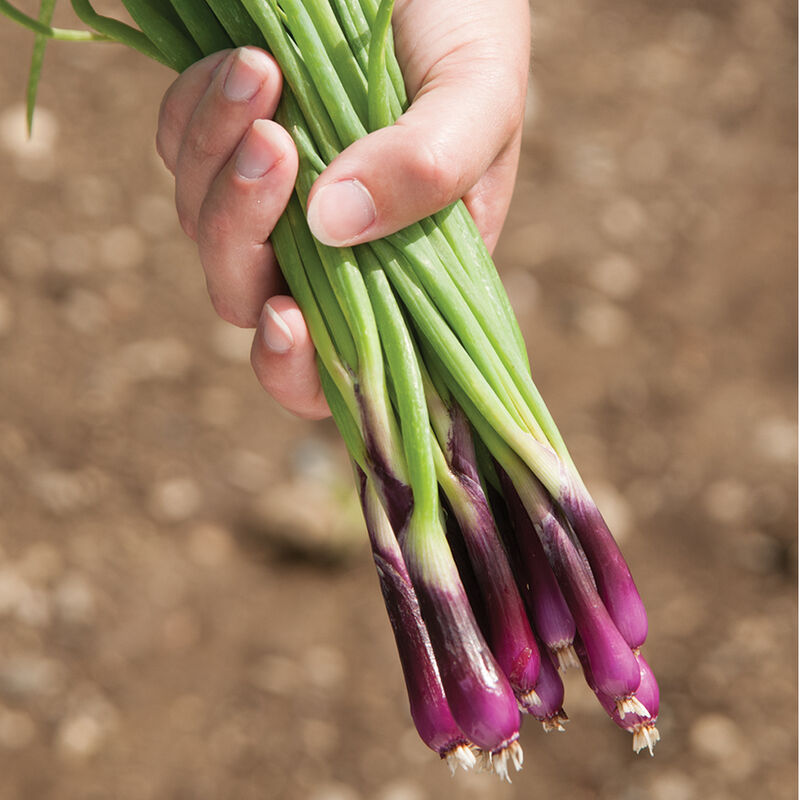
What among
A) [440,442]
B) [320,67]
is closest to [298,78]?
[320,67]

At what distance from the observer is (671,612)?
6.49ft

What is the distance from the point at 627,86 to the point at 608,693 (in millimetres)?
2285

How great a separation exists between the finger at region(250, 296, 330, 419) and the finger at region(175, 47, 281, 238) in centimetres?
17

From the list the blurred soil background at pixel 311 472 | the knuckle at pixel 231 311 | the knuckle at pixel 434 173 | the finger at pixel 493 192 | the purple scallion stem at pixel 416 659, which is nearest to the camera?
the purple scallion stem at pixel 416 659

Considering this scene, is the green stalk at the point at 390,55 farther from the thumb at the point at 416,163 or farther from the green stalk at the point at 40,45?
the green stalk at the point at 40,45

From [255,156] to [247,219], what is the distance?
2.7 inches

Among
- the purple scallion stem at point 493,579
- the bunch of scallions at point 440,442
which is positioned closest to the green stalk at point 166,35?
the bunch of scallions at point 440,442

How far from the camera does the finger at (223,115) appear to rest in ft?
3.13

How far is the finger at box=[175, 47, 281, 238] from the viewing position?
96cm

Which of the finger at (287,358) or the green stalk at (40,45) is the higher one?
the green stalk at (40,45)

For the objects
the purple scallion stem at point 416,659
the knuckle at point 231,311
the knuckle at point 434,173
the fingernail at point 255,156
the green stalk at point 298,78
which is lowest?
the purple scallion stem at point 416,659

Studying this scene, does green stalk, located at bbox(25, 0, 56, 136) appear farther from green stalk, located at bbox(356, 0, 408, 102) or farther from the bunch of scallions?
green stalk, located at bbox(356, 0, 408, 102)

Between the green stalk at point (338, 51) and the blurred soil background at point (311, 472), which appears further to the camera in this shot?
the blurred soil background at point (311, 472)

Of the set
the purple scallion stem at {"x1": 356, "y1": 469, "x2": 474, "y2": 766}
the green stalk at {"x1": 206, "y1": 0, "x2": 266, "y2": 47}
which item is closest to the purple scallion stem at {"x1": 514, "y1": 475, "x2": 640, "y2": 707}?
the purple scallion stem at {"x1": 356, "y1": 469, "x2": 474, "y2": 766}
